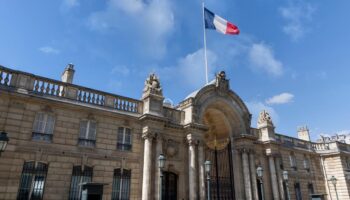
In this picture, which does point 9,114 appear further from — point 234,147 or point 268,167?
point 268,167

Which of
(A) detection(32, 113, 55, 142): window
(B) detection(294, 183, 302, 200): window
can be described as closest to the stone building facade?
(A) detection(32, 113, 55, 142): window

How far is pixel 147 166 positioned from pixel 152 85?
6.28 m

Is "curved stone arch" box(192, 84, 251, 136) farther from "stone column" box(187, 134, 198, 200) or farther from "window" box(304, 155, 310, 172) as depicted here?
"window" box(304, 155, 310, 172)

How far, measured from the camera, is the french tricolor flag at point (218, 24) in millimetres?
26688

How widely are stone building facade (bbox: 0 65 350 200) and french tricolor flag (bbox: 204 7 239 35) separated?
436cm

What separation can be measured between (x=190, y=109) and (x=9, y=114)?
1284cm

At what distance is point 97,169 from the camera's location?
1766 cm

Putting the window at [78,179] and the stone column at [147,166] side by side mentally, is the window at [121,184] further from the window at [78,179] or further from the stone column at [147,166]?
the window at [78,179]

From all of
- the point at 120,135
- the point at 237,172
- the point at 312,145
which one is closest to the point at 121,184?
the point at 120,135

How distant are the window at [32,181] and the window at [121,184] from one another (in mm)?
4387

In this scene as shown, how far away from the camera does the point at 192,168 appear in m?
21.2

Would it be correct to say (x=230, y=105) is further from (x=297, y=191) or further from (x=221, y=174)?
(x=297, y=191)

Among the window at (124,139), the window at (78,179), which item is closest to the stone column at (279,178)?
the window at (124,139)

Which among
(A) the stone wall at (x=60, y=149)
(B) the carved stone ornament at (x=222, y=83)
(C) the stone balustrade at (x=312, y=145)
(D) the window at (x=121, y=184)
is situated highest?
(B) the carved stone ornament at (x=222, y=83)
